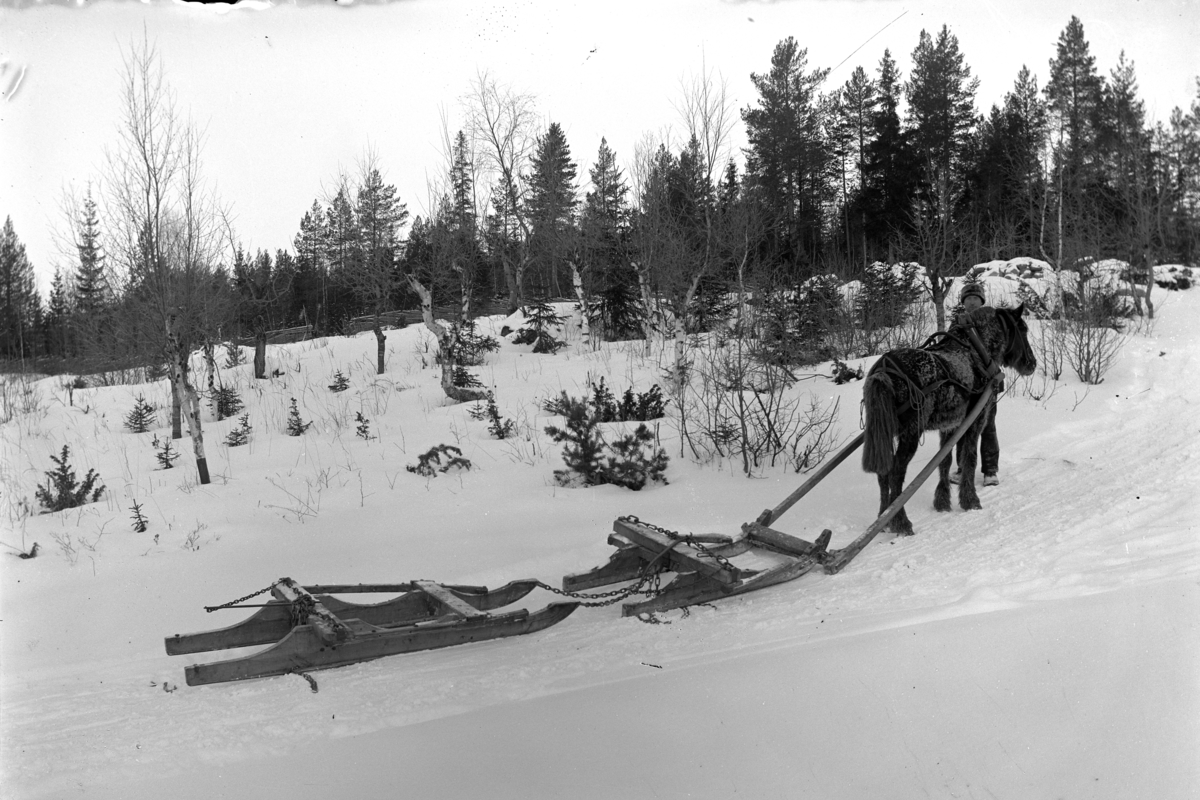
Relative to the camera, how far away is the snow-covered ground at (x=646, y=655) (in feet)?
10.5

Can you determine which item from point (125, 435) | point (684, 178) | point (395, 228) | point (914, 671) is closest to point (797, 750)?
point (914, 671)

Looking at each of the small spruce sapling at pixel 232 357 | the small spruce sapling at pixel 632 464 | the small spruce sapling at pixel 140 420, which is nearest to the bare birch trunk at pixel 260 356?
the small spruce sapling at pixel 232 357

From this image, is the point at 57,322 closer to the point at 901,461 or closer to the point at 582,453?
the point at 582,453

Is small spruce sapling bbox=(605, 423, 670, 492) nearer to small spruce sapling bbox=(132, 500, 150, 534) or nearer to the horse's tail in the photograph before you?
the horse's tail

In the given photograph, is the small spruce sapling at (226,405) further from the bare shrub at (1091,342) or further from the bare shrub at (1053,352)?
the bare shrub at (1091,342)

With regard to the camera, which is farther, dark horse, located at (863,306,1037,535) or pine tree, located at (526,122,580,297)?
pine tree, located at (526,122,580,297)

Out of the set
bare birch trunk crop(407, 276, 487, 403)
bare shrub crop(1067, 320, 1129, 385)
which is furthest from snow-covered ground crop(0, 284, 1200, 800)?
bare birch trunk crop(407, 276, 487, 403)

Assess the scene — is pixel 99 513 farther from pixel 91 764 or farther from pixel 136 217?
pixel 91 764

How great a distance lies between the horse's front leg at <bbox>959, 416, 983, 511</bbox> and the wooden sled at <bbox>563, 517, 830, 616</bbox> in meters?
2.14

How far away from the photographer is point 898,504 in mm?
5648

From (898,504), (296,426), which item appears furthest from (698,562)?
(296,426)

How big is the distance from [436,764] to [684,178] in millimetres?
19859

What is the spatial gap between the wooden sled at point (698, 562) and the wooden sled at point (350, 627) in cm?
62

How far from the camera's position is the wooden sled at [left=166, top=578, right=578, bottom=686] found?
12.4 feet
